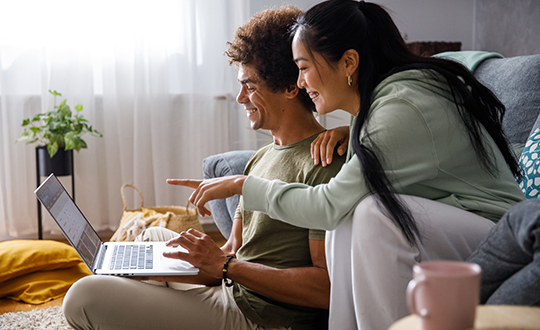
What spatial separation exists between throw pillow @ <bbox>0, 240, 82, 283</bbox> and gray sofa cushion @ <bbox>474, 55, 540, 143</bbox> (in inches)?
74.5

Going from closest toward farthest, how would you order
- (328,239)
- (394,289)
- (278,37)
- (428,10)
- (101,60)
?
(394,289)
(328,239)
(278,37)
(101,60)
(428,10)

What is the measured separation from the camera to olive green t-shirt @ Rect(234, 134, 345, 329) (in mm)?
1188

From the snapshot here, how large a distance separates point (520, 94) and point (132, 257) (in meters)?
1.28

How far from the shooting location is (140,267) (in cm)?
121

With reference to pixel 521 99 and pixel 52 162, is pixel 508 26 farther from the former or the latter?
pixel 52 162

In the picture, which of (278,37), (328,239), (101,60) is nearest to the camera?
(328,239)

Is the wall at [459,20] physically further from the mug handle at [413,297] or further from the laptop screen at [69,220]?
the mug handle at [413,297]

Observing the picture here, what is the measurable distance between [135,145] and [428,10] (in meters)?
2.19

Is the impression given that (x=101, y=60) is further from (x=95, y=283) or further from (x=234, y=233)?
(x=95, y=283)

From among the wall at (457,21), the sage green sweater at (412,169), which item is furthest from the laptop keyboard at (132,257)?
the wall at (457,21)

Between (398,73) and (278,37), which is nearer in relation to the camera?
(398,73)

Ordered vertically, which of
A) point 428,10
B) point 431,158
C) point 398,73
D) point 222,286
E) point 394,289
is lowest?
point 222,286

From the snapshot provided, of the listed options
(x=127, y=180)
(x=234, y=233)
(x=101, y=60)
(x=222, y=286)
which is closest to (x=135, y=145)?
(x=127, y=180)

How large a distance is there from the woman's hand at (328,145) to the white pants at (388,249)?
0.24 meters
